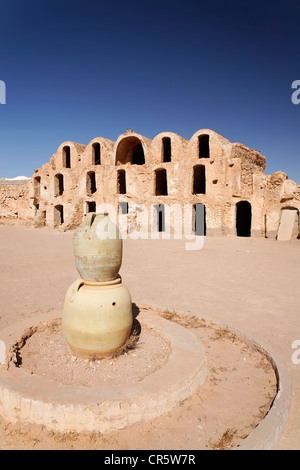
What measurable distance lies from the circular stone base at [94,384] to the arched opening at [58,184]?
901 inches

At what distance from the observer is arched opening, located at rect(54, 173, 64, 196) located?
990 inches

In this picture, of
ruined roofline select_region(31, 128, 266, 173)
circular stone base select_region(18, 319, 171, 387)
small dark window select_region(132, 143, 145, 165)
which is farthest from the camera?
small dark window select_region(132, 143, 145, 165)

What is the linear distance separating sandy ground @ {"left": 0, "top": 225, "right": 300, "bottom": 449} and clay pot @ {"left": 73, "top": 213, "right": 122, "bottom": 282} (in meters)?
1.64

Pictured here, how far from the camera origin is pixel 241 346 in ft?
13.6

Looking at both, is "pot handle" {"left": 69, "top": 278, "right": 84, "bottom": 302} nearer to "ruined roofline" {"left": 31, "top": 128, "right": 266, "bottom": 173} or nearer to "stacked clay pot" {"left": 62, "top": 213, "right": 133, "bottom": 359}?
"stacked clay pot" {"left": 62, "top": 213, "right": 133, "bottom": 359}

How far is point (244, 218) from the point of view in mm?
22578

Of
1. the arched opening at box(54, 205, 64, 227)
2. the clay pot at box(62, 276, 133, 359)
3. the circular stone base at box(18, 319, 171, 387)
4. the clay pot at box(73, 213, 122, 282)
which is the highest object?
the arched opening at box(54, 205, 64, 227)

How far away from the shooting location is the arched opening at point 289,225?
16125mm

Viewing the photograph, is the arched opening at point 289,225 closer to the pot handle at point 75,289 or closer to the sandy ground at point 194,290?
the sandy ground at point 194,290

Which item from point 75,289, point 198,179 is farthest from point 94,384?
point 198,179

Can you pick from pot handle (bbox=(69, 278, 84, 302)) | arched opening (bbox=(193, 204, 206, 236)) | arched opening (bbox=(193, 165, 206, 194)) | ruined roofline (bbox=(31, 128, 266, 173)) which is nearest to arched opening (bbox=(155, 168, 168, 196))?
ruined roofline (bbox=(31, 128, 266, 173))

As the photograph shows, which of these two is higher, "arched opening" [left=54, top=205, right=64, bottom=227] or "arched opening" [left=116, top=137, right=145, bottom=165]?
"arched opening" [left=116, top=137, right=145, bottom=165]

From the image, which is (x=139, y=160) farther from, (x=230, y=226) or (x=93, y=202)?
(x=230, y=226)

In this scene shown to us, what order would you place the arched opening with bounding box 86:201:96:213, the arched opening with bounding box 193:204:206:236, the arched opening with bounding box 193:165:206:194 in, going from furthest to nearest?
the arched opening with bounding box 86:201:96:213, the arched opening with bounding box 193:165:206:194, the arched opening with bounding box 193:204:206:236
